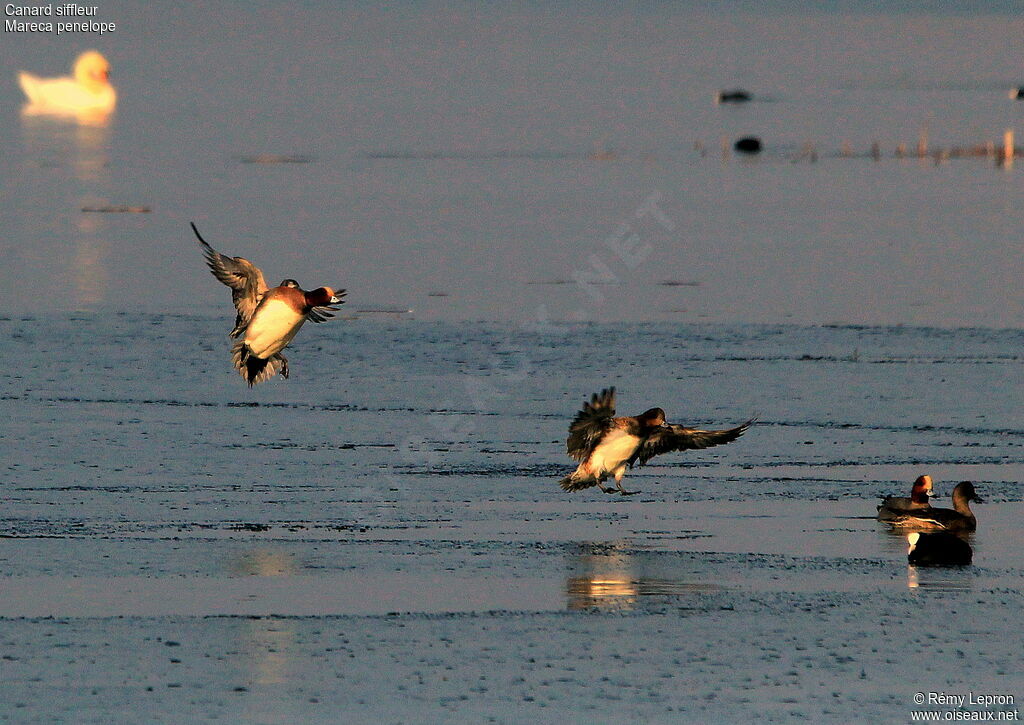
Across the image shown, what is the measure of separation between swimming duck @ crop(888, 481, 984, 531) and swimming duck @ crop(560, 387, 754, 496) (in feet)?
4.14

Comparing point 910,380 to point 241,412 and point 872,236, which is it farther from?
point 872,236

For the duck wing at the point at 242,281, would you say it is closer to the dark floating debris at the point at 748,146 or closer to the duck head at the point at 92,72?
the dark floating debris at the point at 748,146

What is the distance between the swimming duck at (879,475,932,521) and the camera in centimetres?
1398

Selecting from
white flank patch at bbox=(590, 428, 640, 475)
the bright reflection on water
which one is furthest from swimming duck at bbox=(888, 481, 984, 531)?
the bright reflection on water

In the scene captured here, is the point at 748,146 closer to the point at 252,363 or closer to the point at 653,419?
the point at 653,419

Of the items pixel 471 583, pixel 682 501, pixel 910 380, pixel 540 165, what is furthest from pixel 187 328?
pixel 540 165

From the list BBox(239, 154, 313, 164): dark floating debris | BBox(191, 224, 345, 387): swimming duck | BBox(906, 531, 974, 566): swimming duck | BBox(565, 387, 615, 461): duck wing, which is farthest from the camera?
BBox(239, 154, 313, 164): dark floating debris

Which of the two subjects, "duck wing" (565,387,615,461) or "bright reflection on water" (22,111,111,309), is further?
"bright reflection on water" (22,111,111,309)

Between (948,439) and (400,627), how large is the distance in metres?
7.77

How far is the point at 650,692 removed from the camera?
1000cm

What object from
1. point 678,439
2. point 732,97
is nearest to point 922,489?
point 678,439

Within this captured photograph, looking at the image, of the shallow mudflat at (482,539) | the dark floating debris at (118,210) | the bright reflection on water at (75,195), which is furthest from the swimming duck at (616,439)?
the dark floating debris at (118,210)

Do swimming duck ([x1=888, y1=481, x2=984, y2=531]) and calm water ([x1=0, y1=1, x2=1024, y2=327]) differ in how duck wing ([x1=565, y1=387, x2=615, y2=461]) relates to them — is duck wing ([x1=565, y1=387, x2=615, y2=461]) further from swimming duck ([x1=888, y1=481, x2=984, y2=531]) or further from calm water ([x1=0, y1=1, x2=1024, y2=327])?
calm water ([x1=0, y1=1, x2=1024, y2=327])

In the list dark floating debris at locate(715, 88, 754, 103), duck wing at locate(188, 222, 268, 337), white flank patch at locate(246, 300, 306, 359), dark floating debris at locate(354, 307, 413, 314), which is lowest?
white flank patch at locate(246, 300, 306, 359)
